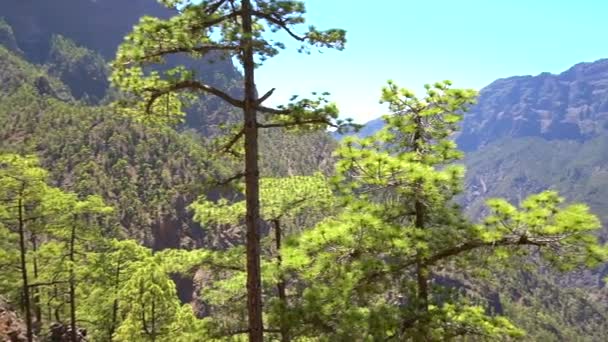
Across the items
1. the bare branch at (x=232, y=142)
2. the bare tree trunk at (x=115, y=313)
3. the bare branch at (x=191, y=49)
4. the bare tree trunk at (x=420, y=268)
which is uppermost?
the bare branch at (x=191, y=49)

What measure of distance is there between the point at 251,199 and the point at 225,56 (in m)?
2.51

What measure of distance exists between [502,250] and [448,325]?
1703 millimetres

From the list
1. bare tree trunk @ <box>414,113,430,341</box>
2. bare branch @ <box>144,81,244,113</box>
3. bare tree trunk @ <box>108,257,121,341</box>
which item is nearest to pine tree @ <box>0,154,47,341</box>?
bare tree trunk @ <box>108,257,121,341</box>

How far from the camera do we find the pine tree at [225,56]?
8.42 meters

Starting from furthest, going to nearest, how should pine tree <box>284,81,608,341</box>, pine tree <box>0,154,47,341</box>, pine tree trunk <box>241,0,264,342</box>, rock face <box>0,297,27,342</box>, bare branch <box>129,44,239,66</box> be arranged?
rock face <box>0,297,27,342</box>, pine tree <box>0,154,47,341</box>, pine tree trunk <box>241,0,264,342</box>, bare branch <box>129,44,239,66</box>, pine tree <box>284,81,608,341</box>

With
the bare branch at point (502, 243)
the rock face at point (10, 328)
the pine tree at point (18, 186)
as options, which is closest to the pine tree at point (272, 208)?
the bare branch at point (502, 243)

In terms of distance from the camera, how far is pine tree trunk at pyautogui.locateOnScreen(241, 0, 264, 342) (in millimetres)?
8984

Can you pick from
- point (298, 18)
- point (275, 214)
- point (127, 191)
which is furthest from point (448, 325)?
point (127, 191)

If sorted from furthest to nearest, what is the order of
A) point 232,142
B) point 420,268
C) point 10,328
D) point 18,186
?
point 10,328
point 18,186
point 232,142
point 420,268

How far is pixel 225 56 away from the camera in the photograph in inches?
351

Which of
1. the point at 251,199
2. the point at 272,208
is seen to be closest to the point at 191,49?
the point at 251,199

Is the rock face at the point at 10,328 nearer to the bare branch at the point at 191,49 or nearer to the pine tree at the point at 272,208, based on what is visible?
the pine tree at the point at 272,208

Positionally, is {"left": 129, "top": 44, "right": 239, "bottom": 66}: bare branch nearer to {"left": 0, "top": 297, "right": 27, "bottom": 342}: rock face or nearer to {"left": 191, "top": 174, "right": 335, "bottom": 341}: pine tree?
{"left": 191, "top": 174, "right": 335, "bottom": 341}: pine tree

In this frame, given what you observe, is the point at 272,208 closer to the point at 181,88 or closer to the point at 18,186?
the point at 181,88
